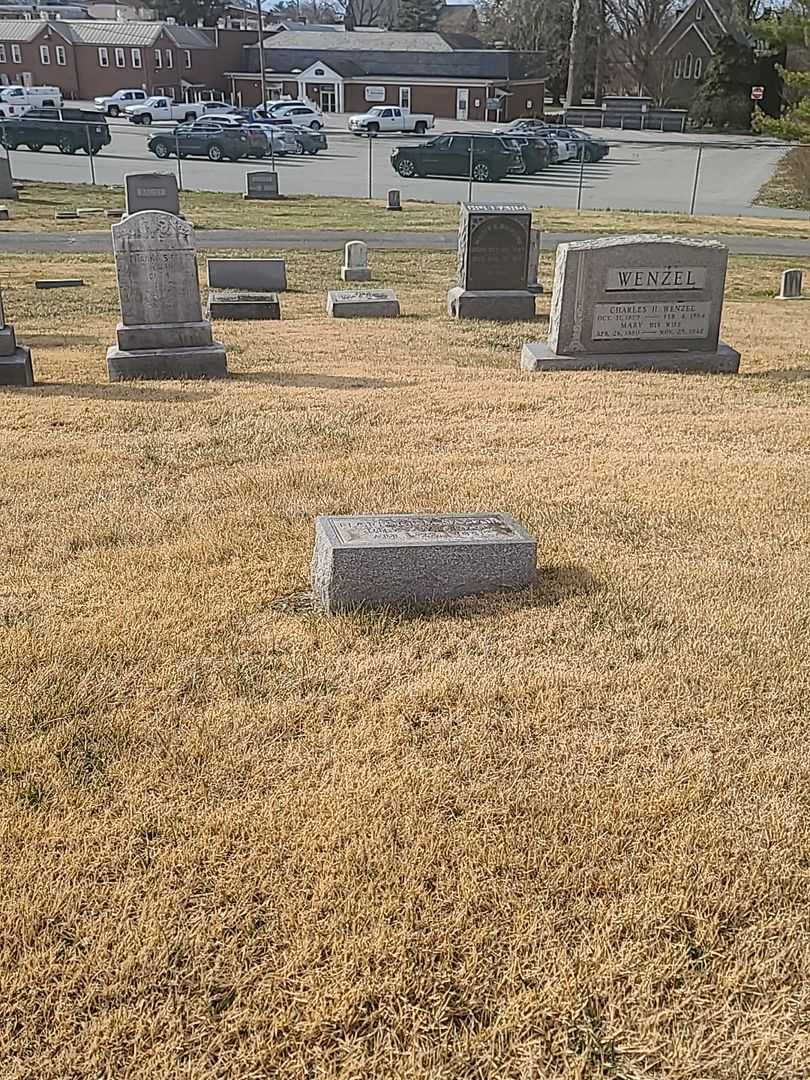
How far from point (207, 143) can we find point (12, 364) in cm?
3341

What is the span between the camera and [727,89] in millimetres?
57812

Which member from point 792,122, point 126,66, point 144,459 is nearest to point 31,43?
point 126,66

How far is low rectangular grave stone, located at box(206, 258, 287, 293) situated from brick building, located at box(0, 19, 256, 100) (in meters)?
63.5

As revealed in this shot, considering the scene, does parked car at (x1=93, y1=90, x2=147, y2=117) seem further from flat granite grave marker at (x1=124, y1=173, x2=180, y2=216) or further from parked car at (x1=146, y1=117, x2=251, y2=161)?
flat granite grave marker at (x1=124, y1=173, x2=180, y2=216)

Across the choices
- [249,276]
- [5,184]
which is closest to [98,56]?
[5,184]

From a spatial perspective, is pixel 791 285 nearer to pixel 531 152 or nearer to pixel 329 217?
pixel 329 217

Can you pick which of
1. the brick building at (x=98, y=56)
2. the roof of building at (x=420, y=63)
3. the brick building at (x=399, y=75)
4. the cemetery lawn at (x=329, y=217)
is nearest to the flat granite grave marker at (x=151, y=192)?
the cemetery lawn at (x=329, y=217)

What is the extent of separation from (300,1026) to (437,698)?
153 cm

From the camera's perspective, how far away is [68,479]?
20.3 ft

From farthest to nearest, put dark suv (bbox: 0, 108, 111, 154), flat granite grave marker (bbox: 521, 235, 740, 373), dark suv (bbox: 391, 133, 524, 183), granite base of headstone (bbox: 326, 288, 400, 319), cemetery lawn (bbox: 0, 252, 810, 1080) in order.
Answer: dark suv (bbox: 0, 108, 111, 154)
dark suv (bbox: 391, 133, 524, 183)
granite base of headstone (bbox: 326, 288, 400, 319)
flat granite grave marker (bbox: 521, 235, 740, 373)
cemetery lawn (bbox: 0, 252, 810, 1080)

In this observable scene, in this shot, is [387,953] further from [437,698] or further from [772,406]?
[772,406]

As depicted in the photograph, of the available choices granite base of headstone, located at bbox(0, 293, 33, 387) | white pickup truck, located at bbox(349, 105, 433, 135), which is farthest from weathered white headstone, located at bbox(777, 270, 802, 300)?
white pickup truck, located at bbox(349, 105, 433, 135)

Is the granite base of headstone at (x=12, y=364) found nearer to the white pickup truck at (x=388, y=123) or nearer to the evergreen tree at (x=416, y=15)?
the white pickup truck at (x=388, y=123)

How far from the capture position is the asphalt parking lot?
102 feet
